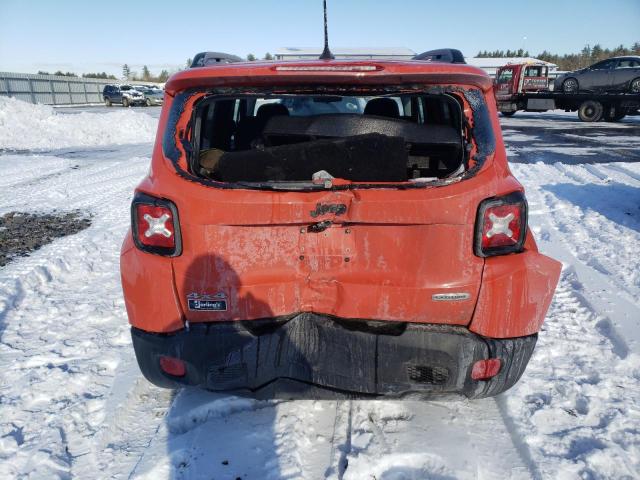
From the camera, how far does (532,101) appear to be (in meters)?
21.7

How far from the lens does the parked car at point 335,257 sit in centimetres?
199

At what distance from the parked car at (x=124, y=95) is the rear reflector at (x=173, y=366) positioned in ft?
128

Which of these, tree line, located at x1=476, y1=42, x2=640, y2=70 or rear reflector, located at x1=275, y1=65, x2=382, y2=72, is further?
tree line, located at x1=476, y1=42, x2=640, y2=70

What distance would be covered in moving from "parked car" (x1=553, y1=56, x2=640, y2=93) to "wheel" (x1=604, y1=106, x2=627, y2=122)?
81cm

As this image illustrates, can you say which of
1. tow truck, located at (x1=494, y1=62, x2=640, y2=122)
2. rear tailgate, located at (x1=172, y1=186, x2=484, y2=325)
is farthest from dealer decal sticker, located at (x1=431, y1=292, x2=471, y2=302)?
tow truck, located at (x1=494, y1=62, x2=640, y2=122)

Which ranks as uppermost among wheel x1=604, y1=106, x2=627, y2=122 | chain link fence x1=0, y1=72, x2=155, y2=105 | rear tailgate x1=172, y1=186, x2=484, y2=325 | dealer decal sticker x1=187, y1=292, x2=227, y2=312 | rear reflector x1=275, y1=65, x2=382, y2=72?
chain link fence x1=0, y1=72, x2=155, y2=105

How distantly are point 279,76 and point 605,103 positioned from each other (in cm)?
2309

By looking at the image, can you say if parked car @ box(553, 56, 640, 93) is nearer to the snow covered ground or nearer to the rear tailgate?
the snow covered ground

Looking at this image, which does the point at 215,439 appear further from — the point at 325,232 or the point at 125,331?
the point at 125,331

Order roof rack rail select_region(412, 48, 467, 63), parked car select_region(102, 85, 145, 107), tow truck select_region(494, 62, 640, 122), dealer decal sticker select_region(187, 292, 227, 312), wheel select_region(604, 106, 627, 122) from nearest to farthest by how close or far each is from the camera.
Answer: dealer decal sticker select_region(187, 292, 227, 312), roof rack rail select_region(412, 48, 467, 63), tow truck select_region(494, 62, 640, 122), wheel select_region(604, 106, 627, 122), parked car select_region(102, 85, 145, 107)

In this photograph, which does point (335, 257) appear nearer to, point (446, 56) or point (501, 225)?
point (501, 225)

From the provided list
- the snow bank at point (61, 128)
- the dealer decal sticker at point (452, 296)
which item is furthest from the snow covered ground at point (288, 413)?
the snow bank at point (61, 128)

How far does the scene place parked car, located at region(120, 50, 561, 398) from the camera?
199cm

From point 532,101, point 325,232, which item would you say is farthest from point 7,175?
point 532,101
